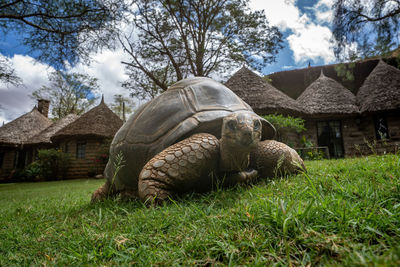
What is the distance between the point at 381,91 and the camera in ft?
37.9

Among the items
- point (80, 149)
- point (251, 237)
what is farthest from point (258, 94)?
point (80, 149)

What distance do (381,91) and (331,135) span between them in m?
3.30

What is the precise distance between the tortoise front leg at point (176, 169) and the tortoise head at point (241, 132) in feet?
0.58

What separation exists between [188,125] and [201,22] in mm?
10824

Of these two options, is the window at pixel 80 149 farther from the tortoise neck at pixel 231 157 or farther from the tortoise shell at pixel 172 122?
the tortoise neck at pixel 231 157

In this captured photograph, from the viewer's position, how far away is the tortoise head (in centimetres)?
158

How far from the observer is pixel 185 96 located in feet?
7.38

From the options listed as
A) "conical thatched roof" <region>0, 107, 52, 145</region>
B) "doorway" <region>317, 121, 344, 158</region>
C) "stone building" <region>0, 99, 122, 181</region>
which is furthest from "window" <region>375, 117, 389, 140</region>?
"conical thatched roof" <region>0, 107, 52, 145</region>

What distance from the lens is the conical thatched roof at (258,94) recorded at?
32.5 feet

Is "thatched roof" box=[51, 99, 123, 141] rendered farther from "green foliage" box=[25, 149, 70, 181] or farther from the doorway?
the doorway

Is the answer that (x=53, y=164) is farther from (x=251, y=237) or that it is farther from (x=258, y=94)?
(x=251, y=237)

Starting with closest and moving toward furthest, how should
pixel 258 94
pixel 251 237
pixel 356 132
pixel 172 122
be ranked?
pixel 251 237 → pixel 172 122 → pixel 258 94 → pixel 356 132

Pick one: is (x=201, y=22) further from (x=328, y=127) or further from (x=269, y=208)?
(x=269, y=208)

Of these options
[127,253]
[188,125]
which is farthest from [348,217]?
[188,125]
